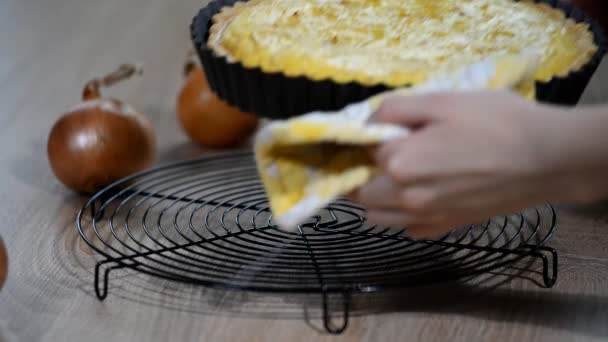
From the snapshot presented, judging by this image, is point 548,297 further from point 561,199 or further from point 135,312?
point 135,312

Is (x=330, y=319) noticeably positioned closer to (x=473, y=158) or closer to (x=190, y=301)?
(x=190, y=301)

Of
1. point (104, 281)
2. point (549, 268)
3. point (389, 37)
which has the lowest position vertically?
point (549, 268)

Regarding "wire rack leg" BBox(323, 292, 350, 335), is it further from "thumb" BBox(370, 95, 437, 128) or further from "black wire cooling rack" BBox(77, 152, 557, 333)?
"thumb" BBox(370, 95, 437, 128)

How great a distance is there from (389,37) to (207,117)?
435mm

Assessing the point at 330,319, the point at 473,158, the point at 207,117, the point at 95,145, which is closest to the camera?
the point at 473,158

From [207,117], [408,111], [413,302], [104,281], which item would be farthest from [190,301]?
[207,117]

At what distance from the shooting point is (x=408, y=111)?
0.67 meters

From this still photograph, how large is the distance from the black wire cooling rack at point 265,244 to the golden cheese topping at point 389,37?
0.70 ft

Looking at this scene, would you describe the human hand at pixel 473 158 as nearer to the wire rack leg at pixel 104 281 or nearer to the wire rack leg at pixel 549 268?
the wire rack leg at pixel 549 268

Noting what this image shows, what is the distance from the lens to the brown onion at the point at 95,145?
1087 millimetres

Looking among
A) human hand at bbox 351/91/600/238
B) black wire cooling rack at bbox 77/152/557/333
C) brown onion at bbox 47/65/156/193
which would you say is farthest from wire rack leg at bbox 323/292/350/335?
brown onion at bbox 47/65/156/193

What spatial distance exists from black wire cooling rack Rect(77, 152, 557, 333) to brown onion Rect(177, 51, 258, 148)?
Answer: 0.12 metres

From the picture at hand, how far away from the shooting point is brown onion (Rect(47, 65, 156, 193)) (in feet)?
3.57

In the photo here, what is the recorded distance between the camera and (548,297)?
87 centimetres
